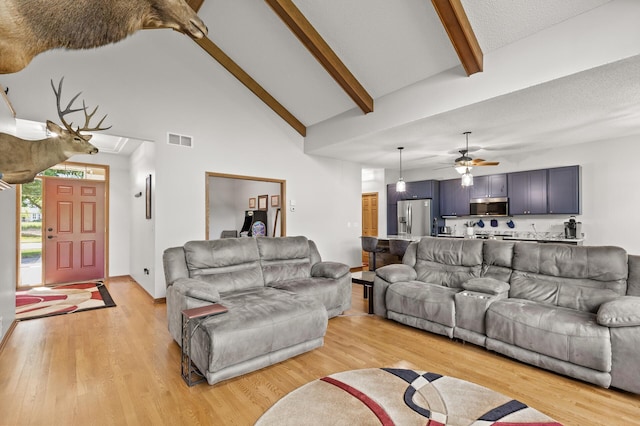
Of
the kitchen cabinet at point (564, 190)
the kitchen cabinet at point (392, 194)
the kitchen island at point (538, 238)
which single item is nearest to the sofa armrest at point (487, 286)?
the kitchen island at point (538, 238)

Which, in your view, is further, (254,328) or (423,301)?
(423,301)

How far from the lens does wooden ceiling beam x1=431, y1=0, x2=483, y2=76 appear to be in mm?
3025

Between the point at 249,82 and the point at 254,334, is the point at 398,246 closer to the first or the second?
the point at 254,334

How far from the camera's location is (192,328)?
259cm

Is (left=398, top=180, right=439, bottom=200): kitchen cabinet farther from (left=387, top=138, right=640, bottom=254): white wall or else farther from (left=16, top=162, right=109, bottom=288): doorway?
(left=16, top=162, right=109, bottom=288): doorway

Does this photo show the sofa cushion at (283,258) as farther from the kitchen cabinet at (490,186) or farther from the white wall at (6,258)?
the kitchen cabinet at (490,186)

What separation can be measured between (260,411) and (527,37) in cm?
417

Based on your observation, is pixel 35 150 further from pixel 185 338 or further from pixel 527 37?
pixel 527 37

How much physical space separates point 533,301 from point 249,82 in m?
5.37

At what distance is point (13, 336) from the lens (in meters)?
3.41

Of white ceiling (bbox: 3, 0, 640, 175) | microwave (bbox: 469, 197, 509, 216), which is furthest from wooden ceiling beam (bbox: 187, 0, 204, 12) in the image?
microwave (bbox: 469, 197, 509, 216)

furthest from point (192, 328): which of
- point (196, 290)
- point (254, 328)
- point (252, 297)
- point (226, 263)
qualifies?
point (226, 263)

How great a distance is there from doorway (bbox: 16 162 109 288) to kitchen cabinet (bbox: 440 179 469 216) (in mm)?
7668

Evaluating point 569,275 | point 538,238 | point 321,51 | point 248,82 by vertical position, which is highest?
point 248,82
